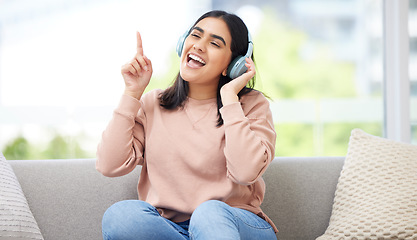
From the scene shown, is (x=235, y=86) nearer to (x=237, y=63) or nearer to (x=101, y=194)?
(x=237, y=63)

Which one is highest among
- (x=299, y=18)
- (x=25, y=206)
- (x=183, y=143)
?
(x=299, y=18)

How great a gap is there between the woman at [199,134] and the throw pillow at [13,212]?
30 cm

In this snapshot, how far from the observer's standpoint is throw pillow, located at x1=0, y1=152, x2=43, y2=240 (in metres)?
1.52

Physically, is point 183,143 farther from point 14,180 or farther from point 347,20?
point 347,20

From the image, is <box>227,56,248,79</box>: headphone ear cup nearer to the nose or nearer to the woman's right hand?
the nose

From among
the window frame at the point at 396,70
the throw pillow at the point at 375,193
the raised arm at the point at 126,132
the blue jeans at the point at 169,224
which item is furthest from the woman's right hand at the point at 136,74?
the window frame at the point at 396,70

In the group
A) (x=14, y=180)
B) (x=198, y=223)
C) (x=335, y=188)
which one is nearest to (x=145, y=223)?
(x=198, y=223)

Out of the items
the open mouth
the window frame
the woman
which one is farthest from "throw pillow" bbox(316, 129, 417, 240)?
the window frame

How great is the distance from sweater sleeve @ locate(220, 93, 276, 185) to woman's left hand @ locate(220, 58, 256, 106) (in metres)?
0.03

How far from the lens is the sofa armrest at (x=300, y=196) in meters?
1.91

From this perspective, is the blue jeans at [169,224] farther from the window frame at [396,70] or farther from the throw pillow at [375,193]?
the window frame at [396,70]

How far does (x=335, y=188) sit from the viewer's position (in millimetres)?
1953

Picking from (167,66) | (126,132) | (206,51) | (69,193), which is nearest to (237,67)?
(206,51)

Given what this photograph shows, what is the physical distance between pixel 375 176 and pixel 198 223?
809 mm
